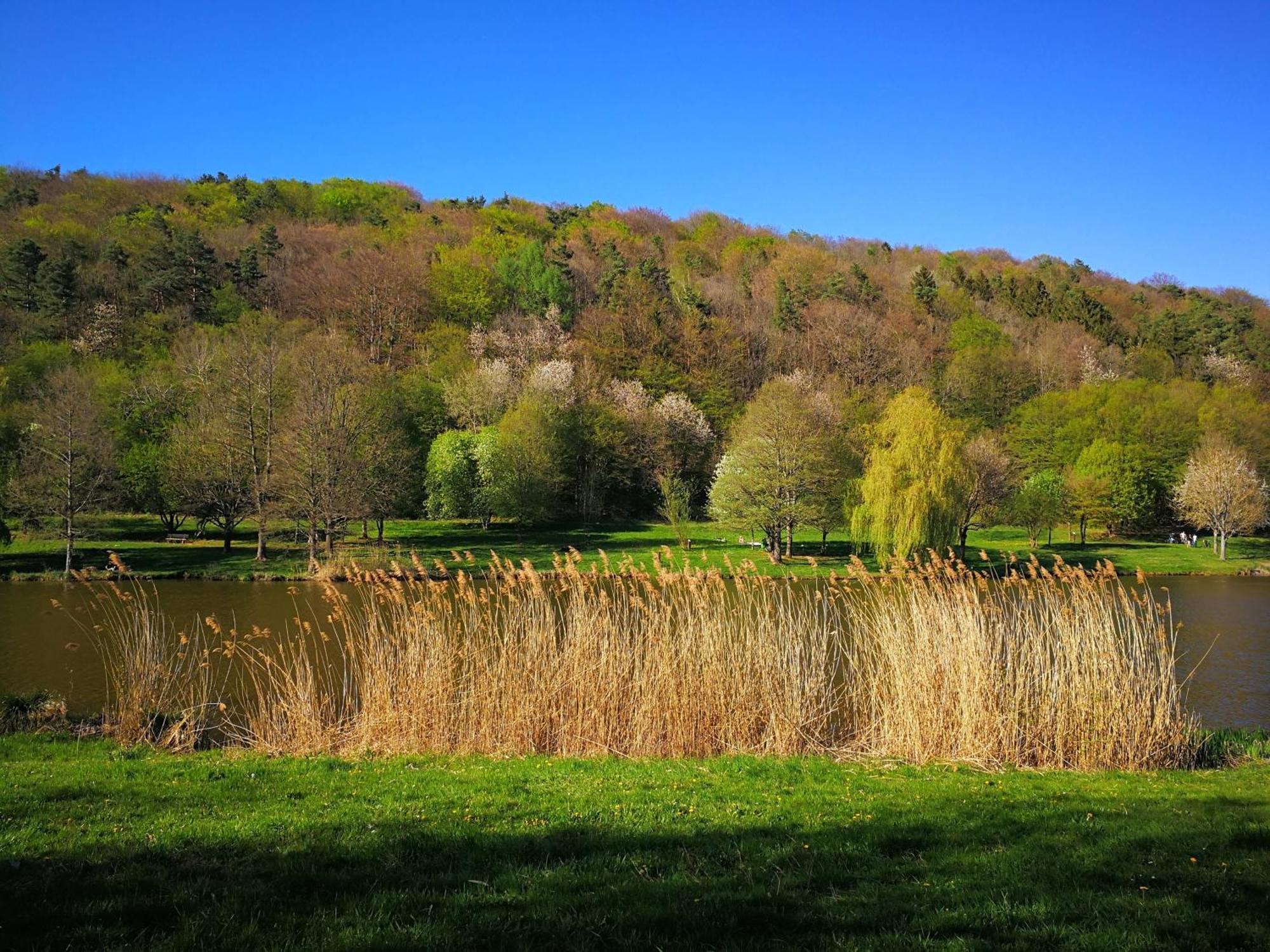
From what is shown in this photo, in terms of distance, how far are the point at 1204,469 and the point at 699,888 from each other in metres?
52.6

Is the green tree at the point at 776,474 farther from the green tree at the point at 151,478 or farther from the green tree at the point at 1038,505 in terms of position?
the green tree at the point at 151,478

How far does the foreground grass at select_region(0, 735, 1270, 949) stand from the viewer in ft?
13.1

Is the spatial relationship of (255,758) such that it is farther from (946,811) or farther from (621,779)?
(946,811)

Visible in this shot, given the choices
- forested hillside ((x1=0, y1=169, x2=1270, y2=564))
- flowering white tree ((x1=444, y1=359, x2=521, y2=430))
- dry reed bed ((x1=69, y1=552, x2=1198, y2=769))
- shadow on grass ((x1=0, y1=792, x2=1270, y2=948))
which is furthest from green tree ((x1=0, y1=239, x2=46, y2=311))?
shadow on grass ((x1=0, y1=792, x2=1270, y2=948))

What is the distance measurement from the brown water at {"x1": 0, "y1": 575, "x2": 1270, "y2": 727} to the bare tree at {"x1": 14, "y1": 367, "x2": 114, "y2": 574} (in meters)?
4.06

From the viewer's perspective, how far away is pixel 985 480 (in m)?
43.2

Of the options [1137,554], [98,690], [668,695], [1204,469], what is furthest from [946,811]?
[1204,469]

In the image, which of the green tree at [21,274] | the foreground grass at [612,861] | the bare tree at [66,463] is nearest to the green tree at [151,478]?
the bare tree at [66,463]

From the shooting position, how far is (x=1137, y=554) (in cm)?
4319

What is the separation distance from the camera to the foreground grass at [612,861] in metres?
3.98

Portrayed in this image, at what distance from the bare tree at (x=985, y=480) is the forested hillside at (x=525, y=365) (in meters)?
0.46

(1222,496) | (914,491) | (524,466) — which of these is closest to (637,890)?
(914,491)

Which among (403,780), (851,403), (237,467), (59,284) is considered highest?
(59,284)

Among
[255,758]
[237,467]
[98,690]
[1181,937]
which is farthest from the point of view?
[237,467]
